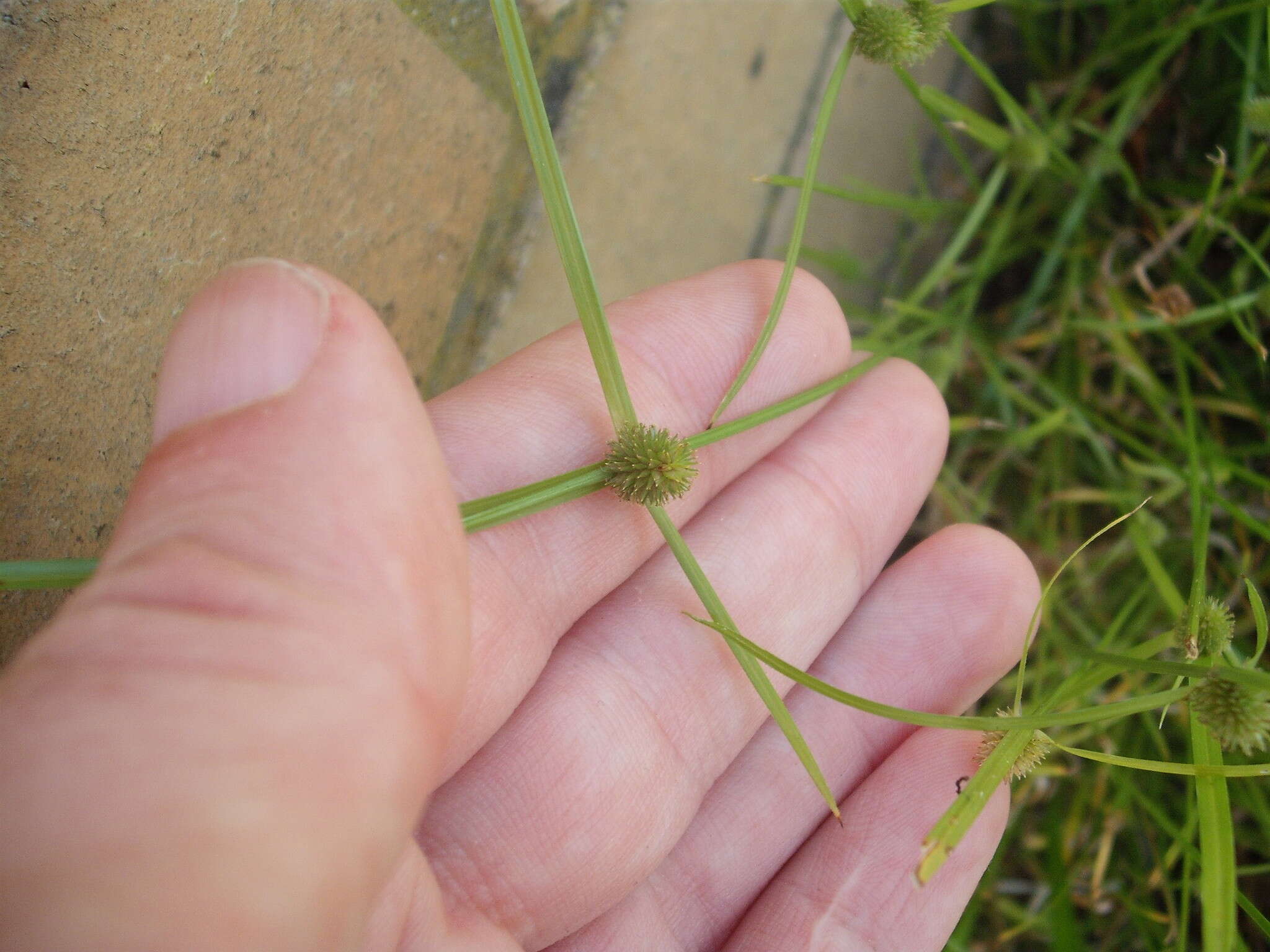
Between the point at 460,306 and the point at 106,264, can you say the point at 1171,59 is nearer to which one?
the point at 460,306

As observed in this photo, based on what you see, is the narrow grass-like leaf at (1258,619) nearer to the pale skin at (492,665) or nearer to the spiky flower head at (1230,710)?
the spiky flower head at (1230,710)

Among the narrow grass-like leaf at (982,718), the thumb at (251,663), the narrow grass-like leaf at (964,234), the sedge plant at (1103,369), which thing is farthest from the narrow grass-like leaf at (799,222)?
the thumb at (251,663)

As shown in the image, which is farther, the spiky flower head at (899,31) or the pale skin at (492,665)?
the spiky flower head at (899,31)

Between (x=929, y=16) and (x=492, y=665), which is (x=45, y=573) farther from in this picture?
(x=929, y=16)

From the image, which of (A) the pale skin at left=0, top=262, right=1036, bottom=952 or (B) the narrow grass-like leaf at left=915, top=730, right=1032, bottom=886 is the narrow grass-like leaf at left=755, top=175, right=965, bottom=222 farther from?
(B) the narrow grass-like leaf at left=915, top=730, right=1032, bottom=886

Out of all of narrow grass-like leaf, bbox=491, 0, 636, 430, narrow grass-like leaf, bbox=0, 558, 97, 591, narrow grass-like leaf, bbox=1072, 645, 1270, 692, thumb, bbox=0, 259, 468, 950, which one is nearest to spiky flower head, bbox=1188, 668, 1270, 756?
narrow grass-like leaf, bbox=1072, 645, 1270, 692

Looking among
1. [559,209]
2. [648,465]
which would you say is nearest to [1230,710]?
[648,465]
